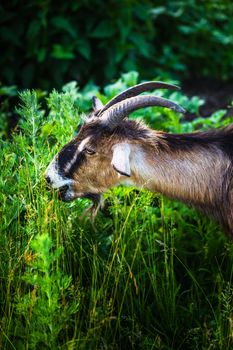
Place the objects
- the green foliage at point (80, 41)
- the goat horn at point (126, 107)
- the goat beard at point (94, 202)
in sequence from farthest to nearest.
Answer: the green foliage at point (80, 41)
the goat beard at point (94, 202)
the goat horn at point (126, 107)

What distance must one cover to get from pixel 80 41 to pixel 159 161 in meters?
3.29

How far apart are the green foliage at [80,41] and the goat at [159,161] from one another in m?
2.99

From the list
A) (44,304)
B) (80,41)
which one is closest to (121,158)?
(44,304)

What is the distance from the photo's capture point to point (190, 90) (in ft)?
25.1

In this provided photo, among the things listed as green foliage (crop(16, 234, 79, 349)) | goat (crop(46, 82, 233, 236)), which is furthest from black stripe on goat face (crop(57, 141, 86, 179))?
green foliage (crop(16, 234, 79, 349))

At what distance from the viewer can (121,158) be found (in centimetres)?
381

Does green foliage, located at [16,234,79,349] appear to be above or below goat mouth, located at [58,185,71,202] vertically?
below

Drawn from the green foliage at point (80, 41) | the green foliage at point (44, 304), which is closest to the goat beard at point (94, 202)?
the green foliage at point (44, 304)

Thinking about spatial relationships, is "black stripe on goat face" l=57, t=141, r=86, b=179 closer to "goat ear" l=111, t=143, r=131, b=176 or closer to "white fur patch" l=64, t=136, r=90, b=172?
"white fur patch" l=64, t=136, r=90, b=172

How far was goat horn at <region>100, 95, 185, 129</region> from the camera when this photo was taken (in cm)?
386

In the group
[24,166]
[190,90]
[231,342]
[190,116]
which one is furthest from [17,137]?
[190,90]

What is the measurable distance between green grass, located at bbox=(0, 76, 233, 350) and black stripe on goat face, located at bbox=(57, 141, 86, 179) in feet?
0.29

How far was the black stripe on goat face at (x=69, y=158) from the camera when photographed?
4.01 m

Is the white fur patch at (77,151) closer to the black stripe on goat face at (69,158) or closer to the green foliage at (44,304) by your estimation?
the black stripe on goat face at (69,158)
